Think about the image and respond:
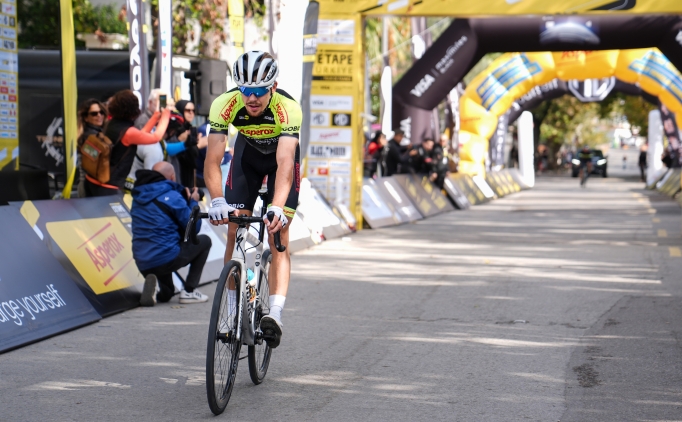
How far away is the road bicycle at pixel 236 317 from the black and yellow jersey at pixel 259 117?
16.2 inches

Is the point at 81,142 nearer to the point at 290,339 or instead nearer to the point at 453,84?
the point at 290,339

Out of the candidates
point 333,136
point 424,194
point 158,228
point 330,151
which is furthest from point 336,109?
point 158,228

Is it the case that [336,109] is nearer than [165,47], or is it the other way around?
[165,47]

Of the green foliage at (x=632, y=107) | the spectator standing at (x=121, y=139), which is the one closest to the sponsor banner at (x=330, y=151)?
the spectator standing at (x=121, y=139)

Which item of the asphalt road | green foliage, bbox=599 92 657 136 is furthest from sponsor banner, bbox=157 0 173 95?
green foliage, bbox=599 92 657 136

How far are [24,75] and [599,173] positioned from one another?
50.3 metres

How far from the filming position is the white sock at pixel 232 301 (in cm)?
569

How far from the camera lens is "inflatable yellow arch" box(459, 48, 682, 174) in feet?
102

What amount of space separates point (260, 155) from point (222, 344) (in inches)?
51.2

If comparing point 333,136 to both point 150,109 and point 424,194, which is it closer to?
point 424,194

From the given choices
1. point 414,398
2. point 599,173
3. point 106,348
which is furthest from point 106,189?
point 599,173

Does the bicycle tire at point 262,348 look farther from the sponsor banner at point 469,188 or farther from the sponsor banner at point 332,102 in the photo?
the sponsor banner at point 469,188

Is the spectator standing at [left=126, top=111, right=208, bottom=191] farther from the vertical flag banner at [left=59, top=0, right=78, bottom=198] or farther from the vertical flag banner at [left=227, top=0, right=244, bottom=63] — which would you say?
the vertical flag banner at [left=227, top=0, right=244, bottom=63]

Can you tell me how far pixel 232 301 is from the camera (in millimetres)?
5723
